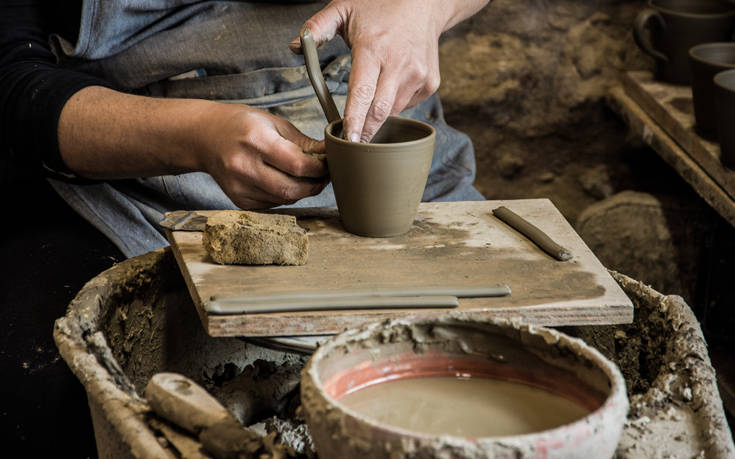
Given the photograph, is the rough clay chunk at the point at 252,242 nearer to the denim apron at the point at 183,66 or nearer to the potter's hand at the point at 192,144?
the potter's hand at the point at 192,144

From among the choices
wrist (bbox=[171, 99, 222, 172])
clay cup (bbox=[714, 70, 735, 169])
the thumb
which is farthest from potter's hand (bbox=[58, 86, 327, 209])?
clay cup (bbox=[714, 70, 735, 169])

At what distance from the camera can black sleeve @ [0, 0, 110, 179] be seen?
1.30 meters

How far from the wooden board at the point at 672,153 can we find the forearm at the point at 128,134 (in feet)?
3.48

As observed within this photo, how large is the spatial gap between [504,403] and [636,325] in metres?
0.38

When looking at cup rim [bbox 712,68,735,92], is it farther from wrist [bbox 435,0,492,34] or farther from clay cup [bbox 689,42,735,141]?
wrist [bbox 435,0,492,34]

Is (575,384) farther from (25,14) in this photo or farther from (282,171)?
(25,14)

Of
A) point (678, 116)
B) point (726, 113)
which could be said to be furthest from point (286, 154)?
point (678, 116)

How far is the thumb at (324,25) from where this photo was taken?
1.20 meters

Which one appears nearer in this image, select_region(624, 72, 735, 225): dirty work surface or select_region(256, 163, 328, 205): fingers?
select_region(256, 163, 328, 205): fingers

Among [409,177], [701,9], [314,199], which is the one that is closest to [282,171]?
[409,177]

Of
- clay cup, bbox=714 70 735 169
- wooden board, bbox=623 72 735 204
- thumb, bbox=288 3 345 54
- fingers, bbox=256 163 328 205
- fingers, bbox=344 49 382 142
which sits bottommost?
wooden board, bbox=623 72 735 204

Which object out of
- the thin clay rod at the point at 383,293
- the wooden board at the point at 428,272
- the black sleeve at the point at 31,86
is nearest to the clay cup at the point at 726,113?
the wooden board at the point at 428,272

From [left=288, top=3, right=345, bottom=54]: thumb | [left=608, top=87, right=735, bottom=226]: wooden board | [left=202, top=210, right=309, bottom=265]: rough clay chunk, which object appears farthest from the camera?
[left=608, top=87, right=735, bottom=226]: wooden board

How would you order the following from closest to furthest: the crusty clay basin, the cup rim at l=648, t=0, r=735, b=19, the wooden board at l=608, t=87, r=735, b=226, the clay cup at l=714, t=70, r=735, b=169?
the crusty clay basin < the clay cup at l=714, t=70, r=735, b=169 < the wooden board at l=608, t=87, r=735, b=226 < the cup rim at l=648, t=0, r=735, b=19
